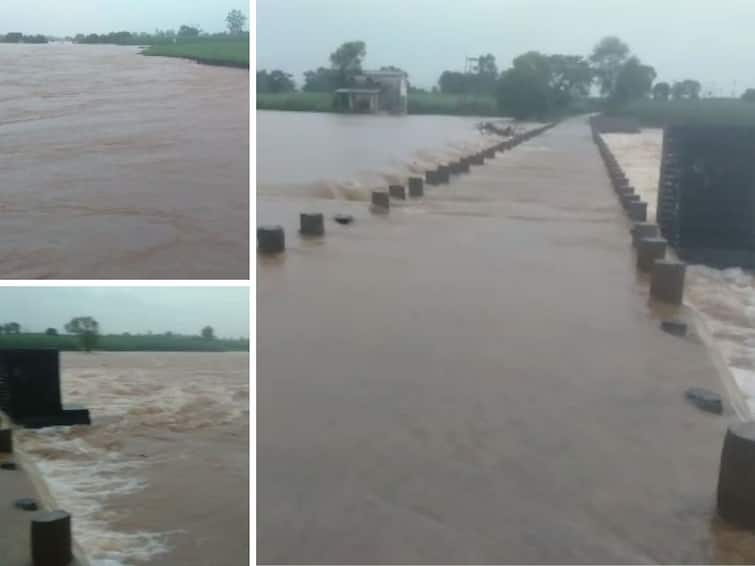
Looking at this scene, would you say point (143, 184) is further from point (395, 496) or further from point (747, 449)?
point (747, 449)

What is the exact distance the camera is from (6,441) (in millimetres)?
2906

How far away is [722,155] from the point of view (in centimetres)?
463

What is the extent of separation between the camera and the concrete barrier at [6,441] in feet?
9.44

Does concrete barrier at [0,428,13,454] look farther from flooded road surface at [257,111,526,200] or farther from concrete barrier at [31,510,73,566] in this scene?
flooded road surface at [257,111,526,200]

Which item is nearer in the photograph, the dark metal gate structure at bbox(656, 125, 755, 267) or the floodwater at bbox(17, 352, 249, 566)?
the floodwater at bbox(17, 352, 249, 566)

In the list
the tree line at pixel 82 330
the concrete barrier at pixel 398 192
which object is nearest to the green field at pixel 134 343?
the tree line at pixel 82 330

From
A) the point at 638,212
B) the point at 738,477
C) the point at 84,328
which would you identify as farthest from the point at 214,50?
the point at 638,212

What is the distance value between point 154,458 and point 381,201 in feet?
9.40

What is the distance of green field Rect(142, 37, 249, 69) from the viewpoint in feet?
6.18

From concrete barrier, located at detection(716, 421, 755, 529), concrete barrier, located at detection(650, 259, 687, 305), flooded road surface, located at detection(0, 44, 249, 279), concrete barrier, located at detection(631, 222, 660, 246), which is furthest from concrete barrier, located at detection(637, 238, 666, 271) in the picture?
concrete barrier, located at detection(716, 421, 755, 529)

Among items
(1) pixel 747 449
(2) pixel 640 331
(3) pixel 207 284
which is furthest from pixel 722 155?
(3) pixel 207 284

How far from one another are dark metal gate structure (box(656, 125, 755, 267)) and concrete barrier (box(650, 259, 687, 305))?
140cm

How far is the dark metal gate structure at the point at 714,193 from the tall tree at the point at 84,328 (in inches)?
138

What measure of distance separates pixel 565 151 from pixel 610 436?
12284mm
